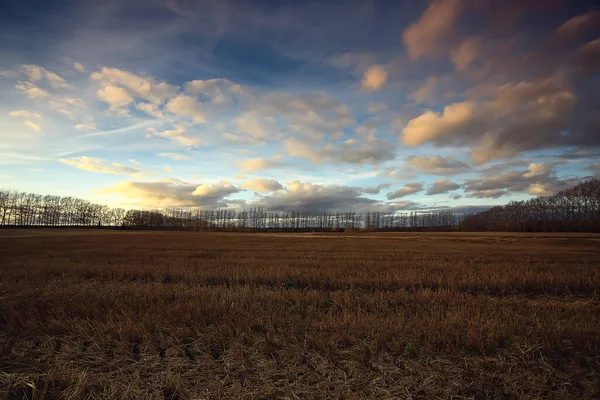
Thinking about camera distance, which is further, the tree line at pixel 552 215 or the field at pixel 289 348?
the tree line at pixel 552 215

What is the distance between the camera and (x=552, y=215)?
14400 cm

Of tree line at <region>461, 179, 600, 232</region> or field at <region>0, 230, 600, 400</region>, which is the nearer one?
field at <region>0, 230, 600, 400</region>

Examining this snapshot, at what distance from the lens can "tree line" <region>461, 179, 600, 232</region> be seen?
10881cm

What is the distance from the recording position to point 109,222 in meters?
178

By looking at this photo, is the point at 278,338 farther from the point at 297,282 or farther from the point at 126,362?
the point at 297,282

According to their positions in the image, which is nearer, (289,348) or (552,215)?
(289,348)

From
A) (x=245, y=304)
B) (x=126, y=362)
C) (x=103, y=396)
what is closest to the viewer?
(x=103, y=396)

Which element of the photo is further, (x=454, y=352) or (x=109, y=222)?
(x=109, y=222)

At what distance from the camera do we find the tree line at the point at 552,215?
10881 centimetres

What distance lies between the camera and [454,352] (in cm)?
557

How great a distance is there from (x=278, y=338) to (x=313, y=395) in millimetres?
1869

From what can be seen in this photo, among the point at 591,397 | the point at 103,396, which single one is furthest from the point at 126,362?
the point at 591,397

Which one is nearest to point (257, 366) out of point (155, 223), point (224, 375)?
point (224, 375)

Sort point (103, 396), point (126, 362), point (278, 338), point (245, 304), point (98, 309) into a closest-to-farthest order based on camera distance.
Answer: point (103, 396), point (126, 362), point (278, 338), point (98, 309), point (245, 304)
